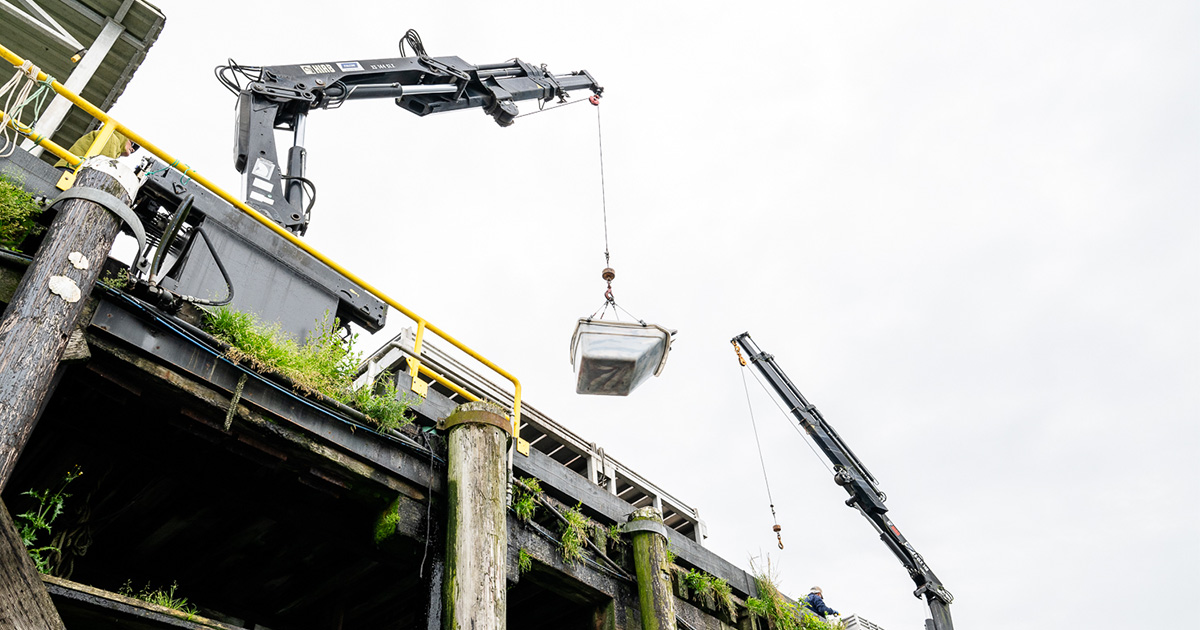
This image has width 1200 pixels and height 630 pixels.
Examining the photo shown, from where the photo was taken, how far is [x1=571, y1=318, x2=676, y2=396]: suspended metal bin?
791cm

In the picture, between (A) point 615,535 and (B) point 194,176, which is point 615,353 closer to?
(A) point 615,535

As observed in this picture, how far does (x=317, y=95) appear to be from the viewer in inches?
424

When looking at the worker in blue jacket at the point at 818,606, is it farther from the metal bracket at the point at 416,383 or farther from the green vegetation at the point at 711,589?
the metal bracket at the point at 416,383

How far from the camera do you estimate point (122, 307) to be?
16.6ft

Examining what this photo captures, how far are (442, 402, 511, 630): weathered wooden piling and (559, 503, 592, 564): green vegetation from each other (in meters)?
1.23

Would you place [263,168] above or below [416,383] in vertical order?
above

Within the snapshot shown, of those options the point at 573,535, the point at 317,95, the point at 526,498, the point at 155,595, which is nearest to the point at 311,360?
the point at 526,498

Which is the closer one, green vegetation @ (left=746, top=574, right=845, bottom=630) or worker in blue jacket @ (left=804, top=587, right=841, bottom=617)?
green vegetation @ (left=746, top=574, right=845, bottom=630)

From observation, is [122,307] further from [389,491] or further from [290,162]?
[290,162]

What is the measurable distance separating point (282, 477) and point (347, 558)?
1453 millimetres

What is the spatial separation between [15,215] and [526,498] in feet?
13.7

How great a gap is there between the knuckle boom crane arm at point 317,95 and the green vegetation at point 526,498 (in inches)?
167

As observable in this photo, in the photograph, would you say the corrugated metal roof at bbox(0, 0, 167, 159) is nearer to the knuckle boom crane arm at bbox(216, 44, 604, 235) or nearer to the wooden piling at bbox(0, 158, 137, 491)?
the knuckle boom crane arm at bbox(216, 44, 604, 235)

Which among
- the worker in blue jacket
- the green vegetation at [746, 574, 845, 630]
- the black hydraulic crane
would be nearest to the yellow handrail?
the green vegetation at [746, 574, 845, 630]
